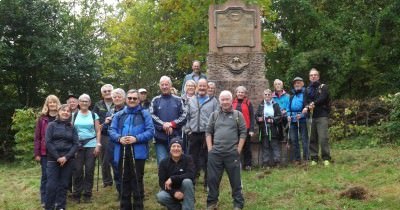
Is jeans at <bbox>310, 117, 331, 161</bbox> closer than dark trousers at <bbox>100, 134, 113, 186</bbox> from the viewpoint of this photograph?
No

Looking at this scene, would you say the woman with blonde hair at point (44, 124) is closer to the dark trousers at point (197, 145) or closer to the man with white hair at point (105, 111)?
the man with white hair at point (105, 111)

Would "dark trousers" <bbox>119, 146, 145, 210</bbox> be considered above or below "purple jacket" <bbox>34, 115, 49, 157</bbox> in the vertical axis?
below

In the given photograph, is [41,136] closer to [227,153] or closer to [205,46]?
[227,153]

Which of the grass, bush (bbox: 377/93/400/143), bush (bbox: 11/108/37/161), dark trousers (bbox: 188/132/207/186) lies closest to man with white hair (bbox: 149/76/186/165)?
dark trousers (bbox: 188/132/207/186)

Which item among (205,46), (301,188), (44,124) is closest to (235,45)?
(301,188)

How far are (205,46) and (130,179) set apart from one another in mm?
11393

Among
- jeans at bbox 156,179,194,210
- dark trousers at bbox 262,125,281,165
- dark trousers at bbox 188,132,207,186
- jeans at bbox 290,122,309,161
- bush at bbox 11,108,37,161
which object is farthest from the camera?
bush at bbox 11,108,37,161

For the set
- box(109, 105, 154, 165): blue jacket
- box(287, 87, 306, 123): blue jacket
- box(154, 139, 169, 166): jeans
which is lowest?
box(154, 139, 169, 166): jeans

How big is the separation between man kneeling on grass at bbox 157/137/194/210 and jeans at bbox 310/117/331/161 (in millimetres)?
3983

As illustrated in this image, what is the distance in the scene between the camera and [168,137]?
7.69 m

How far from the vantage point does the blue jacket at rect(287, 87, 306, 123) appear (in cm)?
991

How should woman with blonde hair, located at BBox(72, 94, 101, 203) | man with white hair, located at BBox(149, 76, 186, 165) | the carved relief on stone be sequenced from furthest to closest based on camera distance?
the carved relief on stone, woman with blonde hair, located at BBox(72, 94, 101, 203), man with white hair, located at BBox(149, 76, 186, 165)

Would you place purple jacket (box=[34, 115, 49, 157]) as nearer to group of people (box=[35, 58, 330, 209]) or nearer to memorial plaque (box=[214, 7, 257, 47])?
group of people (box=[35, 58, 330, 209])

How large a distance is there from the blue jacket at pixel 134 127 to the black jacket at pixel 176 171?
0.47m
